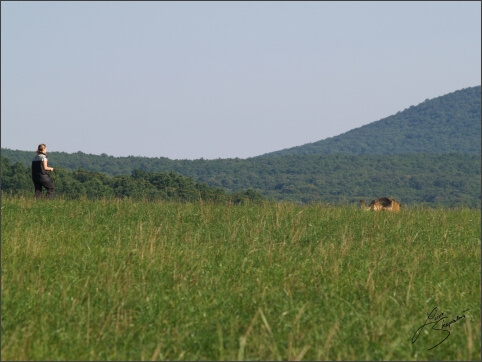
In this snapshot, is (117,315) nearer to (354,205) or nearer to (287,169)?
(354,205)

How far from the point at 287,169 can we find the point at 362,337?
6472 inches

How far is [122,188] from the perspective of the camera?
49.0 meters

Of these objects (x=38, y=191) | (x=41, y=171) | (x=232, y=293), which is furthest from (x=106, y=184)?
(x=232, y=293)

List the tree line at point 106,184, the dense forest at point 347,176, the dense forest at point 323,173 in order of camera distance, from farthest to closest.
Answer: the dense forest at point 347,176 → the dense forest at point 323,173 → the tree line at point 106,184

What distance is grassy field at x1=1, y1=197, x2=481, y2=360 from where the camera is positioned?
6.61 metres

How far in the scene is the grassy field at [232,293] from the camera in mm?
6605

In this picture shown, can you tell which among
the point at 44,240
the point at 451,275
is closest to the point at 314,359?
the point at 451,275

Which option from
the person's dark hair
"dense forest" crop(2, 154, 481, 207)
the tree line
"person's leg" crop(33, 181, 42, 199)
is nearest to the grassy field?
"person's leg" crop(33, 181, 42, 199)

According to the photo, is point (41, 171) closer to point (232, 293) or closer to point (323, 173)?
point (232, 293)

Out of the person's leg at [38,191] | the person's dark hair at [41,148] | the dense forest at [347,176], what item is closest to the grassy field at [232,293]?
the person's leg at [38,191]

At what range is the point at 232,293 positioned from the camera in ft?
26.9

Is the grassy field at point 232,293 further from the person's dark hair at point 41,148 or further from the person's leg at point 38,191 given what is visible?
the person's dark hair at point 41,148

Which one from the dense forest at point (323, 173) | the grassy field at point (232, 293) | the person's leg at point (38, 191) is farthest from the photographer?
the dense forest at point (323, 173)

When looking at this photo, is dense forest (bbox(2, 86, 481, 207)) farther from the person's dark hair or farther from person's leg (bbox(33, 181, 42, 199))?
the person's dark hair
